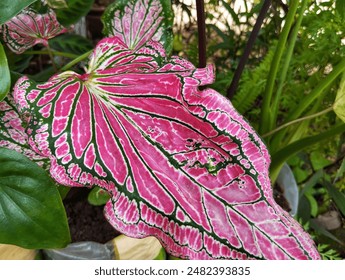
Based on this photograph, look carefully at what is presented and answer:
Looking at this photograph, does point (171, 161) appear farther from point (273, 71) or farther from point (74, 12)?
point (74, 12)

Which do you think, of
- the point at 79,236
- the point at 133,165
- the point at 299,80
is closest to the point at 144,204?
the point at 133,165

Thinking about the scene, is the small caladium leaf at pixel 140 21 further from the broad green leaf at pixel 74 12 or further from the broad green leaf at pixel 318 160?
the broad green leaf at pixel 318 160

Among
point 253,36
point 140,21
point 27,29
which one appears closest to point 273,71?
point 253,36

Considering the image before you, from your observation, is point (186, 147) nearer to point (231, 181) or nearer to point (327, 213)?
point (231, 181)

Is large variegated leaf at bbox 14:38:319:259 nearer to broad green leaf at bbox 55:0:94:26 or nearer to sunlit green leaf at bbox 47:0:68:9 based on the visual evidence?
sunlit green leaf at bbox 47:0:68:9

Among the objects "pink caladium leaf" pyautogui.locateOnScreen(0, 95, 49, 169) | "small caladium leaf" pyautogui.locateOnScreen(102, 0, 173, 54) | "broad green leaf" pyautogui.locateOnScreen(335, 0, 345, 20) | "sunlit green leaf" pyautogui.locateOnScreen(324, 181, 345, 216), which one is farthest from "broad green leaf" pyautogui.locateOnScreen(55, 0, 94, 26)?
"sunlit green leaf" pyautogui.locateOnScreen(324, 181, 345, 216)

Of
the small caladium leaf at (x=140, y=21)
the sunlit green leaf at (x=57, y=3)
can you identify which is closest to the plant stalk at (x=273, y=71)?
the small caladium leaf at (x=140, y=21)
